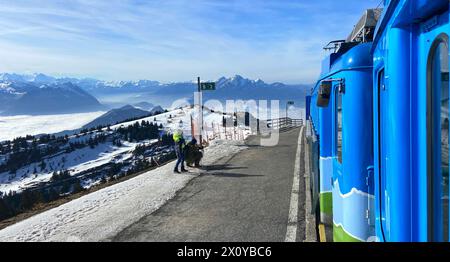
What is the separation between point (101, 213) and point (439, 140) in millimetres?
8103

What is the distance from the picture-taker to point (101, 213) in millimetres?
9250

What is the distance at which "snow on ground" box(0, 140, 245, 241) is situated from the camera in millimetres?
7891

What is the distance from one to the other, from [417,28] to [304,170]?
11.5 m

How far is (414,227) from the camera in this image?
102 inches

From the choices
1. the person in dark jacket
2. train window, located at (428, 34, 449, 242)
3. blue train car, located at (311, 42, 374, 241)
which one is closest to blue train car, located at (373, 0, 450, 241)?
train window, located at (428, 34, 449, 242)

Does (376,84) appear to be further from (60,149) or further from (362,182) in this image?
(60,149)

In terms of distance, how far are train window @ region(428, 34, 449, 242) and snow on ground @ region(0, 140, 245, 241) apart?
628 cm

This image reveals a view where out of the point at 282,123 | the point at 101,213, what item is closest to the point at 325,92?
the point at 101,213

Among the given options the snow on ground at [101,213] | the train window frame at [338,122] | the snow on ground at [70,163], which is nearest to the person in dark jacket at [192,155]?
the snow on ground at [101,213]

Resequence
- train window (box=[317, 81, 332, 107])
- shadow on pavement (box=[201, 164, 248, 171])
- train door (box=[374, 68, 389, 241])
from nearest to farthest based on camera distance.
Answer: train door (box=[374, 68, 389, 241])
train window (box=[317, 81, 332, 107])
shadow on pavement (box=[201, 164, 248, 171])

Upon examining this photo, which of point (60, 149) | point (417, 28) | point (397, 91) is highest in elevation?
point (417, 28)

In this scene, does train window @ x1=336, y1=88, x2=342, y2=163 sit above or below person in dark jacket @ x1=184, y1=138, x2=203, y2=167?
above

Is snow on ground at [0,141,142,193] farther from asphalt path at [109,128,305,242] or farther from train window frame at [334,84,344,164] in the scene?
train window frame at [334,84,344,164]
